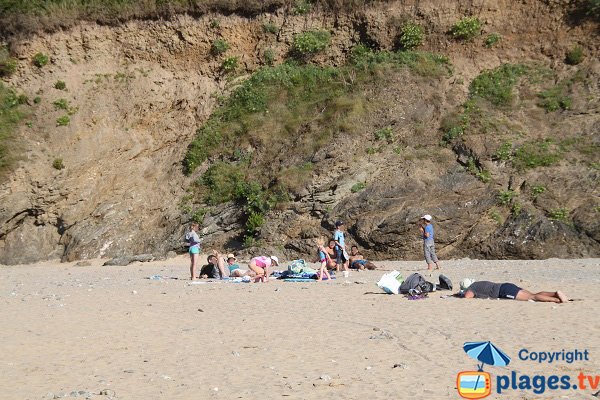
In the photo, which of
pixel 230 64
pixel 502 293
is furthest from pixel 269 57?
pixel 502 293

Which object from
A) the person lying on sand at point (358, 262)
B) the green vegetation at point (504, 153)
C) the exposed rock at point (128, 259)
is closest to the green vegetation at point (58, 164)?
the exposed rock at point (128, 259)

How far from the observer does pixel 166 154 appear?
998 inches

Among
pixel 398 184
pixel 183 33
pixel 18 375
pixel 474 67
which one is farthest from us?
pixel 183 33

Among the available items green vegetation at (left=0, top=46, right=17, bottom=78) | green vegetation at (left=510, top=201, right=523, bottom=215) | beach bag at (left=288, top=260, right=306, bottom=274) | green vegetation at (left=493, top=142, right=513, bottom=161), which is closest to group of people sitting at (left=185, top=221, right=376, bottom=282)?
beach bag at (left=288, top=260, right=306, bottom=274)

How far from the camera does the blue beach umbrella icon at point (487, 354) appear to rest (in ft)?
21.2

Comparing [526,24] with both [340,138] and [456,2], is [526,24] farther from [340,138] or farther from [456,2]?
[340,138]

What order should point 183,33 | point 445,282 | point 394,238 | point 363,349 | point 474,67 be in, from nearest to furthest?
1. point 363,349
2. point 445,282
3. point 394,238
4. point 474,67
5. point 183,33

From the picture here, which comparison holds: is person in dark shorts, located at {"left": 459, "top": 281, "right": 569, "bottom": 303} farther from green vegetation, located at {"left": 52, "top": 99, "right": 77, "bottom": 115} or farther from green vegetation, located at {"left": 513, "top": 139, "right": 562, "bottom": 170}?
green vegetation, located at {"left": 52, "top": 99, "right": 77, "bottom": 115}

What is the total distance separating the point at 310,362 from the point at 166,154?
760 inches

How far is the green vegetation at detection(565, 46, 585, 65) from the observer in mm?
23453

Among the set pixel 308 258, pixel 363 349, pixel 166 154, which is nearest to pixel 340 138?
pixel 308 258

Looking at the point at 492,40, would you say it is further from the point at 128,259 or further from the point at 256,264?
the point at 256,264

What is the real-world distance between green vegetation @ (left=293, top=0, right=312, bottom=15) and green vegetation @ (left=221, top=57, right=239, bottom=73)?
116 inches

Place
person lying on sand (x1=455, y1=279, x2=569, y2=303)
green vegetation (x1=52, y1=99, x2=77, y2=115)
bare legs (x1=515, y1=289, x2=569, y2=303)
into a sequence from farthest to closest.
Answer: green vegetation (x1=52, y1=99, x2=77, y2=115) → person lying on sand (x1=455, y1=279, x2=569, y2=303) → bare legs (x1=515, y1=289, x2=569, y2=303)
